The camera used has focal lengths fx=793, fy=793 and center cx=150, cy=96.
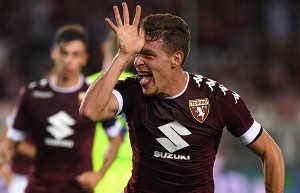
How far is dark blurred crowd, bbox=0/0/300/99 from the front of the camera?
13898 millimetres

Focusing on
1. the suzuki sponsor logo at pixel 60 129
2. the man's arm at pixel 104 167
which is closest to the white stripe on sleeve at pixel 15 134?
the suzuki sponsor logo at pixel 60 129

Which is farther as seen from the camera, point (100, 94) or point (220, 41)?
point (220, 41)

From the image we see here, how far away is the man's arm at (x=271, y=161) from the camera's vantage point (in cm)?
531

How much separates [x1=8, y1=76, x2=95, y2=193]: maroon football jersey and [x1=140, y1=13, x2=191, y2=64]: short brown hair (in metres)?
2.17

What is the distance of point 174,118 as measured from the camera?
5230 mm

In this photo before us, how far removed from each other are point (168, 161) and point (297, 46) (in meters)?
9.82

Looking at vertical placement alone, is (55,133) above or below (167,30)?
below

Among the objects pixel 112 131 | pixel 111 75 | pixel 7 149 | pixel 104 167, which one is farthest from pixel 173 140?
pixel 7 149

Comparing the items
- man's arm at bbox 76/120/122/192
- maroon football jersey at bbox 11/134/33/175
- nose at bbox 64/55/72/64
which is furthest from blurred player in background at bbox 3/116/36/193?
man's arm at bbox 76/120/122/192

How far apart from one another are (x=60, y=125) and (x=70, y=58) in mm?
658

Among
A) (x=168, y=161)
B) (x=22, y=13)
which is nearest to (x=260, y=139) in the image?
(x=168, y=161)

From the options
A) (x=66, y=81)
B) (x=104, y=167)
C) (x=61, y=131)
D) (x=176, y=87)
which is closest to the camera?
(x=176, y=87)

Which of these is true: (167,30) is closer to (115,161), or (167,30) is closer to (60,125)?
(60,125)

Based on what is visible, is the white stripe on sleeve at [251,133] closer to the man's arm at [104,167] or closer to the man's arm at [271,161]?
the man's arm at [271,161]
